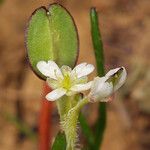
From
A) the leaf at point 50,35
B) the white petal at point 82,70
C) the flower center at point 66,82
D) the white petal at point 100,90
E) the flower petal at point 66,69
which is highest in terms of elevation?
the leaf at point 50,35

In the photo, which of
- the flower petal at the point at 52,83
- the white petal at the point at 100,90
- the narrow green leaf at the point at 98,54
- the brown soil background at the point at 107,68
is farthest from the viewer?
the brown soil background at the point at 107,68

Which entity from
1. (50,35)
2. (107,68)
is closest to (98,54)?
(50,35)

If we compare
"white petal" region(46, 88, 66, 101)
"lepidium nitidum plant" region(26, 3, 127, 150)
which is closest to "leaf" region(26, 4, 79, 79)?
"lepidium nitidum plant" region(26, 3, 127, 150)

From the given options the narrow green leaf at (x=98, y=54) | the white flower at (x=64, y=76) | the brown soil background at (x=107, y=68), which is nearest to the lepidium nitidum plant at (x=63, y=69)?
the white flower at (x=64, y=76)

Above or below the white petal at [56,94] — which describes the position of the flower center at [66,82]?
above

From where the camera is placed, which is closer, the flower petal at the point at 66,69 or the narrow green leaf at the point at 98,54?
the flower petal at the point at 66,69

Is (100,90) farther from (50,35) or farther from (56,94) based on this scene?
(50,35)

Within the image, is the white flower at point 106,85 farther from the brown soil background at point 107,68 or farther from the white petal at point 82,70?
the brown soil background at point 107,68

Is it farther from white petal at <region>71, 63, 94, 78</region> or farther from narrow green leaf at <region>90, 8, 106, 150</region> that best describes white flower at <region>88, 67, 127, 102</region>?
narrow green leaf at <region>90, 8, 106, 150</region>
